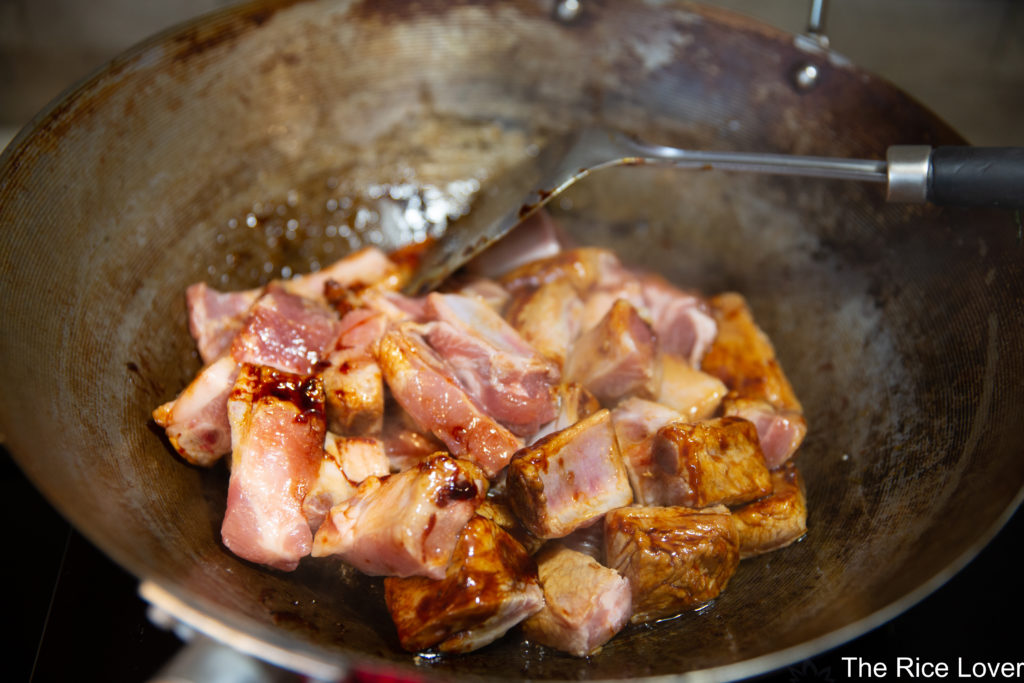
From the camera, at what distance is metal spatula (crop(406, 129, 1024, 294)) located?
1728 mm

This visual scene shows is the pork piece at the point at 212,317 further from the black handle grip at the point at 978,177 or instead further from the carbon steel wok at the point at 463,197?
the black handle grip at the point at 978,177

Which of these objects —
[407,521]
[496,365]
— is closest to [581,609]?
[407,521]

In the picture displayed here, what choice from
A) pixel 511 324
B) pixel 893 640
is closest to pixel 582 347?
pixel 511 324

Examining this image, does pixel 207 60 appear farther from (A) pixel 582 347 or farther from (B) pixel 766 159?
(B) pixel 766 159

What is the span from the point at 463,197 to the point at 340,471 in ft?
4.15

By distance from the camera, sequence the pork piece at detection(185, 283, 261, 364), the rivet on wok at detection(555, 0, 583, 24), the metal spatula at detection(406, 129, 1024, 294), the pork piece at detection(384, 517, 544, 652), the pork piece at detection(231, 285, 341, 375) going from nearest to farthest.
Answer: the pork piece at detection(384, 517, 544, 652)
the metal spatula at detection(406, 129, 1024, 294)
the pork piece at detection(231, 285, 341, 375)
the pork piece at detection(185, 283, 261, 364)
the rivet on wok at detection(555, 0, 583, 24)

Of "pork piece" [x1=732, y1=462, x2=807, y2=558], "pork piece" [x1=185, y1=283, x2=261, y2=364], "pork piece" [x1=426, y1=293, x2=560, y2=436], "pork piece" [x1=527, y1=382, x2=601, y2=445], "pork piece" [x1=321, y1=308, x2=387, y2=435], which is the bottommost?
"pork piece" [x1=732, y1=462, x2=807, y2=558]

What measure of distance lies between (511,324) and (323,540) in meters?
0.88

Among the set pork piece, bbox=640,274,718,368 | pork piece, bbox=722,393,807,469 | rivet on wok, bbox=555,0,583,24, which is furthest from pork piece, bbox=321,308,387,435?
rivet on wok, bbox=555,0,583,24

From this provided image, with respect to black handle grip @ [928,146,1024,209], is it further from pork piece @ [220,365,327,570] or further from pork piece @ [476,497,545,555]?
pork piece @ [220,365,327,570]

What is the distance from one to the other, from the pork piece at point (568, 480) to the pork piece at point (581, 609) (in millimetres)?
114

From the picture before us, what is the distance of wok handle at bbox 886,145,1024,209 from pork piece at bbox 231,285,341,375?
5.13ft

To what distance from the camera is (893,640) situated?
177 centimetres

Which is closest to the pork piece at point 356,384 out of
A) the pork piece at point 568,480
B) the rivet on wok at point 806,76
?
the pork piece at point 568,480
